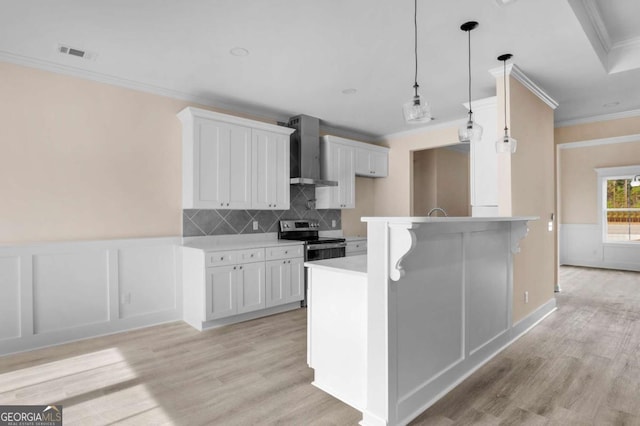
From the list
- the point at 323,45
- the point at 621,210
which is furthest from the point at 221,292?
the point at 621,210

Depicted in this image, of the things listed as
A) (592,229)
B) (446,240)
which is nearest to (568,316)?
(446,240)

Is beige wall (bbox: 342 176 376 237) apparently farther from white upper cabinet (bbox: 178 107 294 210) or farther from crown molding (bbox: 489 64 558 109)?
crown molding (bbox: 489 64 558 109)

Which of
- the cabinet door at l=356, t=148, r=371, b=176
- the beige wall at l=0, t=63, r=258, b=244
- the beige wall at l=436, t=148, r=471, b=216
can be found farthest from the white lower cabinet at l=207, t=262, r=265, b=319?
the beige wall at l=436, t=148, r=471, b=216

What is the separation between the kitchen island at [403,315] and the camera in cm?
194

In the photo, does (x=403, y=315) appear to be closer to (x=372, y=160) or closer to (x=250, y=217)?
(x=250, y=217)

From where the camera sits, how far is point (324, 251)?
4.75 meters

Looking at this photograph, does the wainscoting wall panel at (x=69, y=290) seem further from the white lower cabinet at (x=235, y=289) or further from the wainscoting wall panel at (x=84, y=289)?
the white lower cabinet at (x=235, y=289)

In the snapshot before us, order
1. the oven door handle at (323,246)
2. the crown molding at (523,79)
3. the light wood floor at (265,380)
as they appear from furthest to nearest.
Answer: the oven door handle at (323,246)
the crown molding at (523,79)
the light wood floor at (265,380)

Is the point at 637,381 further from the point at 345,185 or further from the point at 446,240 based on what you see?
the point at 345,185

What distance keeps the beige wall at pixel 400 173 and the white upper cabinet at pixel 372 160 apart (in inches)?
5.6

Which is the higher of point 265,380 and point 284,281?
point 284,281

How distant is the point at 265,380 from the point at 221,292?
1413 millimetres

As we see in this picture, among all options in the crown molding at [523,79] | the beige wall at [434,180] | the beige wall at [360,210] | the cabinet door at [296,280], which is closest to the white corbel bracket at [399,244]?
the crown molding at [523,79]

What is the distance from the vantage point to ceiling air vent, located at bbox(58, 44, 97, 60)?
2.98 metres
